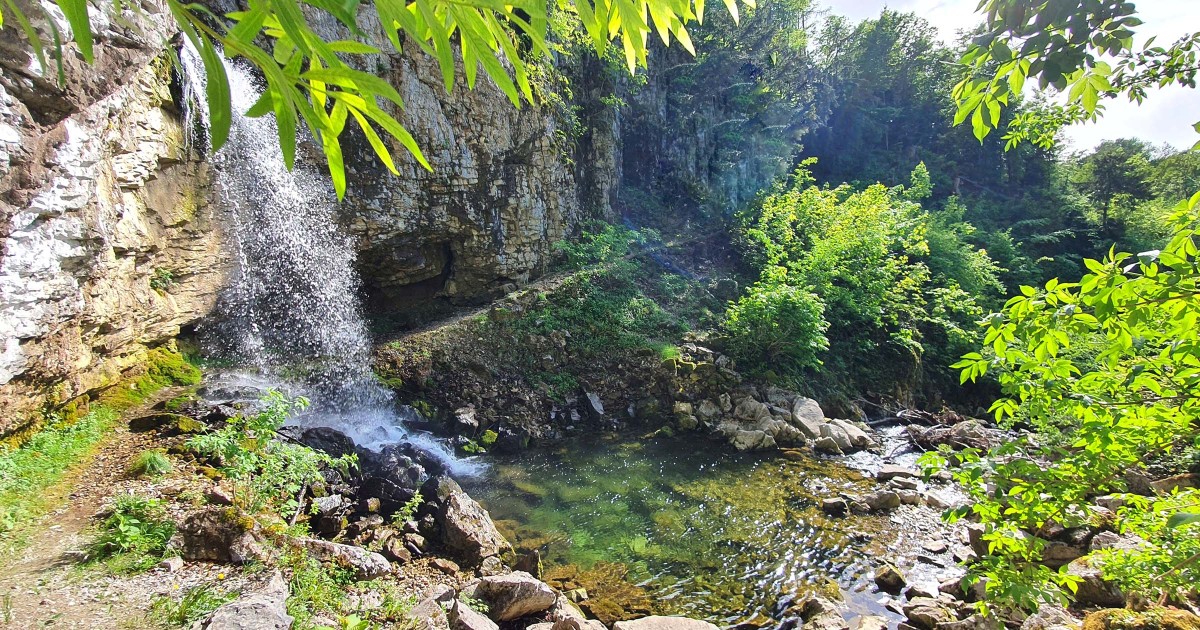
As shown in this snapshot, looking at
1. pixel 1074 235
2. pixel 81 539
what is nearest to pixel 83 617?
pixel 81 539

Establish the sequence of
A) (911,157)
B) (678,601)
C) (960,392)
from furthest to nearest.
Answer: (911,157), (960,392), (678,601)

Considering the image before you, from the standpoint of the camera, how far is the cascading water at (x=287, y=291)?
8.52 meters

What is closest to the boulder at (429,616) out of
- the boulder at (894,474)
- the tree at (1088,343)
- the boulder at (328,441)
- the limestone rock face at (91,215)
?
the tree at (1088,343)

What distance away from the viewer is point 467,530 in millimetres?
5270

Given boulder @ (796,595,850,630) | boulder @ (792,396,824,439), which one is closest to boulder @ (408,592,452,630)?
boulder @ (796,595,850,630)

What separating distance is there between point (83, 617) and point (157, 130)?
20.8 feet

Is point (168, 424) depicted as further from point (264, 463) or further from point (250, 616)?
point (250, 616)

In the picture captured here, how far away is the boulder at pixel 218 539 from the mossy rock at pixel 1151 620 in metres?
5.43

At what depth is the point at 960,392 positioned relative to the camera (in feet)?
43.2

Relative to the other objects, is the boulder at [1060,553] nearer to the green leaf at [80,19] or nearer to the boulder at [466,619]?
the boulder at [466,619]

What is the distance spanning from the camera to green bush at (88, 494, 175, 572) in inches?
133

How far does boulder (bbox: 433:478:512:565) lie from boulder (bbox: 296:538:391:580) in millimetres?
842

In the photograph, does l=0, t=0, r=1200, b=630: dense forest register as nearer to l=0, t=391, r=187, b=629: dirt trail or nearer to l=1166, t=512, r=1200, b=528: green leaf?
l=0, t=391, r=187, b=629: dirt trail

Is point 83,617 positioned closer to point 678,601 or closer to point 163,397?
point 678,601
